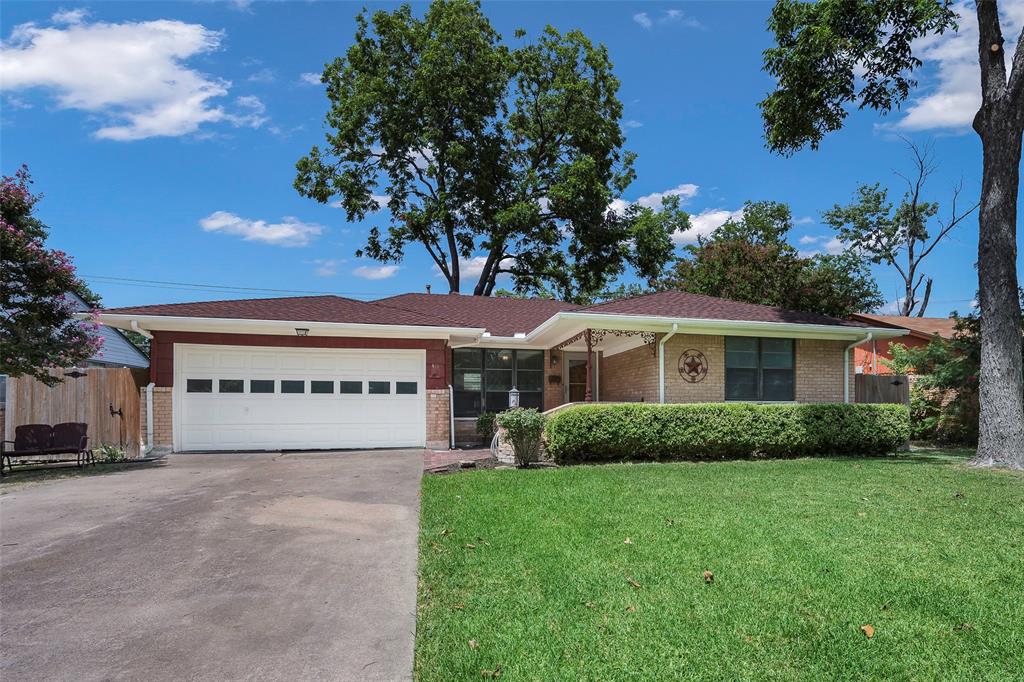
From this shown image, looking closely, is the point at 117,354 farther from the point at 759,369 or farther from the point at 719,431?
the point at 759,369

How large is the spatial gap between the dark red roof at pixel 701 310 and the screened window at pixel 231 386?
7.78 metres

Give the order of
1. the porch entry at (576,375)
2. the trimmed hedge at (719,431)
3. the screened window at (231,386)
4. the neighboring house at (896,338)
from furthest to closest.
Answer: the neighboring house at (896,338) → the porch entry at (576,375) → the screened window at (231,386) → the trimmed hedge at (719,431)

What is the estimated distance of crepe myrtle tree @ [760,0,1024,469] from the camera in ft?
34.2

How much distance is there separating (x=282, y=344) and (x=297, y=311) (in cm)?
94

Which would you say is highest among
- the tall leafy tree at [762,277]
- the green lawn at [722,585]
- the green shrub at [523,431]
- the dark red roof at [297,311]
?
the tall leafy tree at [762,277]

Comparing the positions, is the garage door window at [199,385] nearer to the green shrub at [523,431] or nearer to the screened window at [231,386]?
the screened window at [231,386]

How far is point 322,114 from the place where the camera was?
2655 cm

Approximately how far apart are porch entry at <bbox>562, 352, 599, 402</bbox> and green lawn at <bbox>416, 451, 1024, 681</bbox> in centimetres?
969

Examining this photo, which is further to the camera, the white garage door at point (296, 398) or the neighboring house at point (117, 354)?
the neighboring house at point (117, 354)

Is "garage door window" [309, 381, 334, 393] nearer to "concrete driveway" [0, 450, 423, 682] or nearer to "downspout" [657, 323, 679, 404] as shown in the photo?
"concrete driveway" [0, 450, 423, 682]

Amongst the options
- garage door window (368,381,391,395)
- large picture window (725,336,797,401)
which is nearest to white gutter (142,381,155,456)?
garage door window (368,381,391,395)

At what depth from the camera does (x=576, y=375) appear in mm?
17578

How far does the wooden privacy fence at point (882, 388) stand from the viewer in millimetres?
14164

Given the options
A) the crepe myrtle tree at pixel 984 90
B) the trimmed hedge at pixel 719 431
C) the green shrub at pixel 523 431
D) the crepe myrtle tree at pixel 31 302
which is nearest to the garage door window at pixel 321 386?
the crepe myrtle tree at pixel 31 302
